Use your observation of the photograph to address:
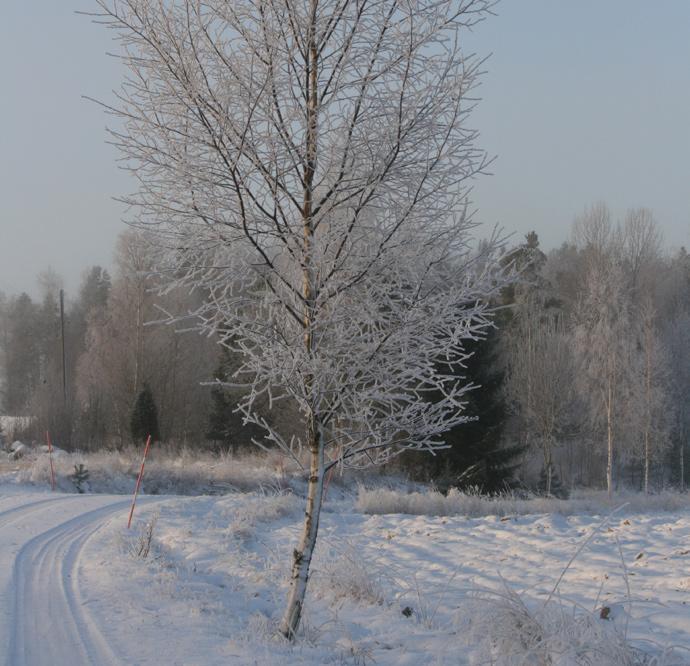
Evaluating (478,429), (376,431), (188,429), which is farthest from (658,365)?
(376,431)

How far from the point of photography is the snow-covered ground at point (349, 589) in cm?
539

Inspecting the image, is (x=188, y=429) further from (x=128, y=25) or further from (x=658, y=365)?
(x=128, y=25)

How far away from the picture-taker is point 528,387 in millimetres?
Answer: 34719

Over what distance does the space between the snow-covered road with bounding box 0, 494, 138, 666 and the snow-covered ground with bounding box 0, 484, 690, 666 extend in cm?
2

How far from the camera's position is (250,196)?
211 inches

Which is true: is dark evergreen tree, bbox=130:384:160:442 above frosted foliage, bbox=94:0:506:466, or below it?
below

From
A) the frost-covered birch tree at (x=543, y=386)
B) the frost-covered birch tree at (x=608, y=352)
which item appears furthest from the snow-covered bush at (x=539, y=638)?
the frost-covered birch tree at (x=608, y=352)

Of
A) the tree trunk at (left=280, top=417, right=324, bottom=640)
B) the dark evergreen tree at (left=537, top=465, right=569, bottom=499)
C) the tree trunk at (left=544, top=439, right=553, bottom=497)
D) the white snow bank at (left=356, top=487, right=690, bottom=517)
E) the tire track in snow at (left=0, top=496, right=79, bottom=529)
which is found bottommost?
the dark evergreen tree at (left=537, top=465, right=569, bottom=499)

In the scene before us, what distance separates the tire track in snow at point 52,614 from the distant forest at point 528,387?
1607 cm

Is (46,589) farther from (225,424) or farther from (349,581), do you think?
(225,424)

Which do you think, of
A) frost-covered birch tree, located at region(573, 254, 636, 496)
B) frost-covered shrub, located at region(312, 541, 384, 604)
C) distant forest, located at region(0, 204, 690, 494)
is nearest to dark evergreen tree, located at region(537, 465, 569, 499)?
distant forest, located at region(0, 204, 690, 494)

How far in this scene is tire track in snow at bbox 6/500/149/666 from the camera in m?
5.29

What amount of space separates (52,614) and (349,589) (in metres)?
2.98

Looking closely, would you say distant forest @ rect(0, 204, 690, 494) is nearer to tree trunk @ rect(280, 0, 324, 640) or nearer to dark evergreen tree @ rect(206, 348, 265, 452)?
dark evergreen tree @ rect(206, 348, 265, 452)
